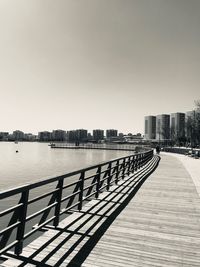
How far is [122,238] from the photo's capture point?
6.37 metres

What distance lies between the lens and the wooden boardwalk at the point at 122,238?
16.8 ft

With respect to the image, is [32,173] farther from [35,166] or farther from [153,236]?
[153,236]

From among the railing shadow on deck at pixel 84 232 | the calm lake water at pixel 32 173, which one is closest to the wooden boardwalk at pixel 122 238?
the railing shadow on deck at pixel 84 232

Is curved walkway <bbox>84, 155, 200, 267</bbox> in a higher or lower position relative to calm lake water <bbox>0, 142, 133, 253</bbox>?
higher

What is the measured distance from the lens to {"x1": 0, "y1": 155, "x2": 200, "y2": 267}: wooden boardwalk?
5.12 metres

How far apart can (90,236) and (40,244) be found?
3.99ft

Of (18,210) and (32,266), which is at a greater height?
(18,210)

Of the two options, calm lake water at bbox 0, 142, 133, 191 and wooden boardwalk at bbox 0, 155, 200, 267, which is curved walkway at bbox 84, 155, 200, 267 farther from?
calm lake water at bbox 0, 142, 133, 191

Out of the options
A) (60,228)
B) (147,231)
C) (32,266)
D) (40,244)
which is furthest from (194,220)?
(32,266)

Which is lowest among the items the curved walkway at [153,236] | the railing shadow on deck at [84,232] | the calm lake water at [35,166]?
the calm lake water at [35,166]

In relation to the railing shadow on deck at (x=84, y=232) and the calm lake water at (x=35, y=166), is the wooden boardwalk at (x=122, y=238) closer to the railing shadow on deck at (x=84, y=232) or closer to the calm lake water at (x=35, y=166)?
the railing shadow on deck at (x=84, y=232)

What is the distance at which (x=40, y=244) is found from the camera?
18.6 feet

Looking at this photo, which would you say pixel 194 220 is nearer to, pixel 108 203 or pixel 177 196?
pixel 108 203

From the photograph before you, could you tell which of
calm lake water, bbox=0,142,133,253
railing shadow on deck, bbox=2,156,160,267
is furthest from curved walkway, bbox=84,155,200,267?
calm lake water, bbox=0,142,133,253
